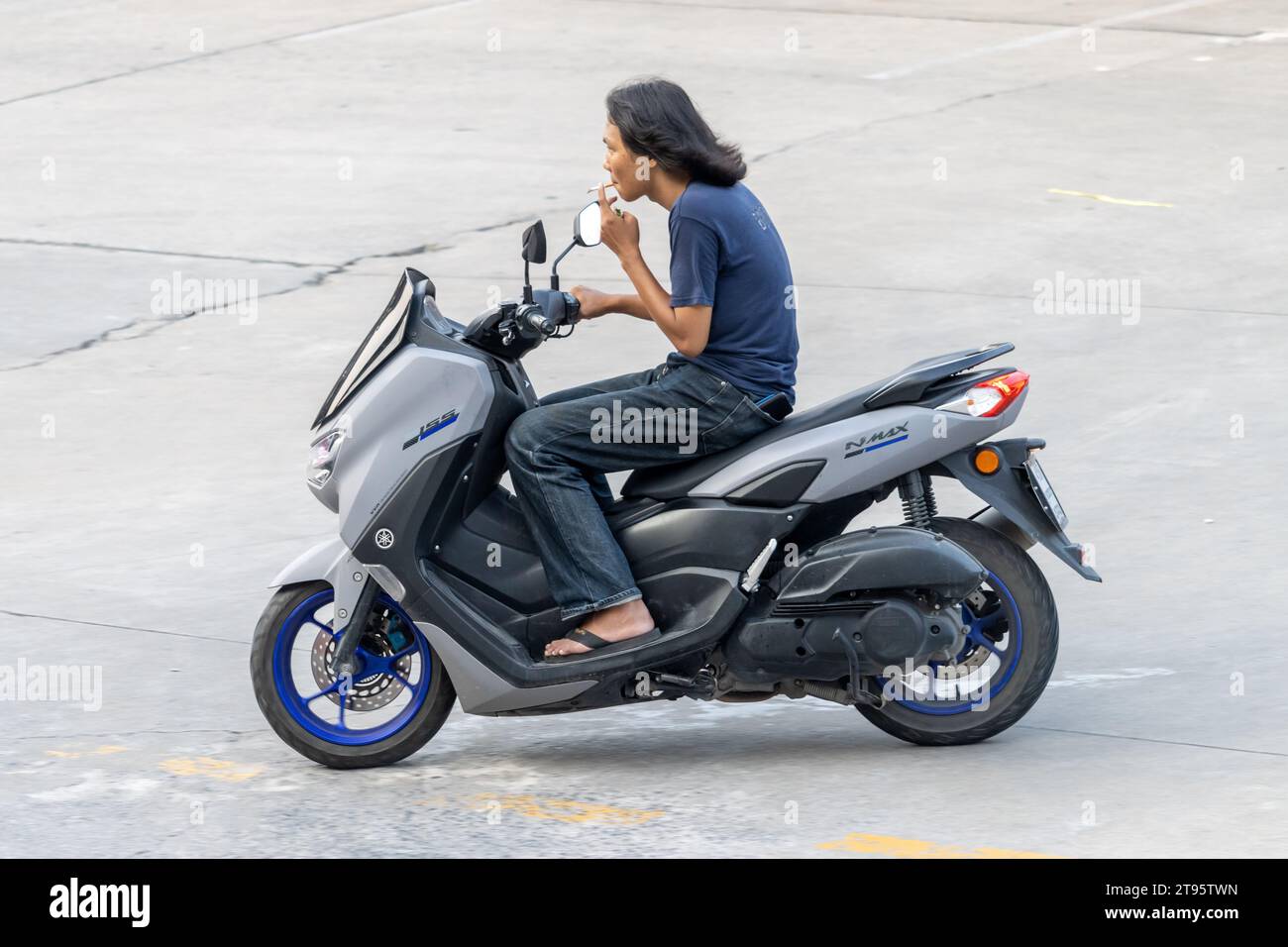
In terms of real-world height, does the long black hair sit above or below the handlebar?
above

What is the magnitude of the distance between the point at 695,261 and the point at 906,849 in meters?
1.63

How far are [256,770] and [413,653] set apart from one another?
54 cm

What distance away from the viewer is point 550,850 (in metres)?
5.11

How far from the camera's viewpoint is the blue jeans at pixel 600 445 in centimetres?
564

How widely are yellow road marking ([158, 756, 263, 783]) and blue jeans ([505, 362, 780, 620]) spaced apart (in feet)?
3.34

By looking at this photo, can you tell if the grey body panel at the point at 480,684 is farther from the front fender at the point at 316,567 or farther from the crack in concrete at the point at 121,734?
the crack in concrete at the point at 121,734

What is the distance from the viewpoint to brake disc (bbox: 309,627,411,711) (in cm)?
580

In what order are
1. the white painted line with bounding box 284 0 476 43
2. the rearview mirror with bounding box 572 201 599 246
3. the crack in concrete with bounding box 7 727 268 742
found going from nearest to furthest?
the rearview mirror with bounding box 572 201 599 246
the crack in concrete with bounding box 7 727 268 742
the white painted line with bounding box 284 0 476 43

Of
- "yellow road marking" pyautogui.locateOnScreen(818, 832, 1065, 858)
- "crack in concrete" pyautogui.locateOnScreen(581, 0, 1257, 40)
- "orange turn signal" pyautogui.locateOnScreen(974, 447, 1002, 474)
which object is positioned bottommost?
"yellow road marking" pyautogui.locateOnScreen(818, 832, 1065, 858)

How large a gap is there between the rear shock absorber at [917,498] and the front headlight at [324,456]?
5.11 ft

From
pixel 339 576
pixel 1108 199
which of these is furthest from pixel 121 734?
pixel 1108 199

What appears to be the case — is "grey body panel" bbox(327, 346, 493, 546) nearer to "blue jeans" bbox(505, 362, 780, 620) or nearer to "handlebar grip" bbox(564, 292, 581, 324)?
"blue jeans" bbox(505, 362, 780, 620)

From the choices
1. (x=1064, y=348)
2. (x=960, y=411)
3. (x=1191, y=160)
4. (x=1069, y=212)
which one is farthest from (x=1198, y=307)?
(x=960, y=411)

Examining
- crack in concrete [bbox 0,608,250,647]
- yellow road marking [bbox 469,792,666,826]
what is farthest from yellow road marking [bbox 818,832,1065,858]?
crack in concrete [bbox 0,608,250,647]
